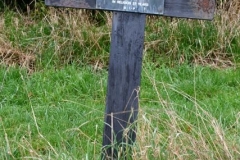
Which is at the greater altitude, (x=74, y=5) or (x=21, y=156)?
(x=74, y=5)

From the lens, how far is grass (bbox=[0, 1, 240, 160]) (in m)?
4.56

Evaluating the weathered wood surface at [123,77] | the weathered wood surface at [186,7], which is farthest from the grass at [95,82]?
the weathered wood surface at [186,7]

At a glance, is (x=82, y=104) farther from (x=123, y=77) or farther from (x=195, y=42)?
(x=195, y=42)

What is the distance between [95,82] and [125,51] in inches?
109

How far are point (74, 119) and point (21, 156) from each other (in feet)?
3.78

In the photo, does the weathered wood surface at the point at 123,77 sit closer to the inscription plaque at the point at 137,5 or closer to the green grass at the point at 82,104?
the inscription plaque at the point at 137,5

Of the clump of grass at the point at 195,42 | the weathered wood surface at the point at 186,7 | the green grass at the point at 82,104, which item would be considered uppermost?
the weathered wood surface at the point at 186,7

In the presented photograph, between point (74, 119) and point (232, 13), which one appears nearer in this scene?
point (74, 119)

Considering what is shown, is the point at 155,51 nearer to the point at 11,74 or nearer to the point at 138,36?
the point at 11,74

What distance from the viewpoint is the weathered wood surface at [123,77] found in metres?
4.00

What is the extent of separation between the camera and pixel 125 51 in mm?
4031

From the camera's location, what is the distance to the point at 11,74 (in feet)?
23.1

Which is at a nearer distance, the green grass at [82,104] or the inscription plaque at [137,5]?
the inscription plaque at [137,5]

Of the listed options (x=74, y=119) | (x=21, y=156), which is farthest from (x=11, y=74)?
(x=21, y=156)
